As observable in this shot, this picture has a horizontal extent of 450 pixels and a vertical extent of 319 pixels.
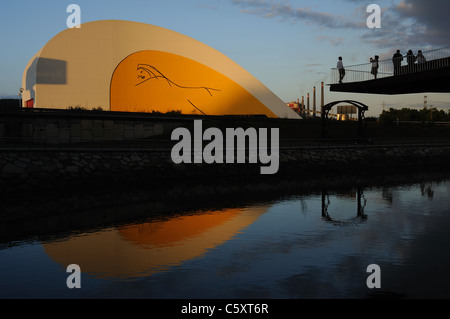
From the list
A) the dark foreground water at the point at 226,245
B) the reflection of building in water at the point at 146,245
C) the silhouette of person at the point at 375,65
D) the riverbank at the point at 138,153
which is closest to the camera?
the dark foreground water at the point at 226,245

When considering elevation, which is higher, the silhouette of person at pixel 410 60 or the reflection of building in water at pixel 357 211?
the silhouette of person at pixel 410 60

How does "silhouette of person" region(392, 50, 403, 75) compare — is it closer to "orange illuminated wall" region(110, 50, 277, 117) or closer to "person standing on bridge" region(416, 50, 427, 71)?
"person standing on bridge" region(416, 50, 427, 71)

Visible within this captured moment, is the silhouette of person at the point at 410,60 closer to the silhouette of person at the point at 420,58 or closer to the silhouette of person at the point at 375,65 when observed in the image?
the silhouette of person at the point at 420,58

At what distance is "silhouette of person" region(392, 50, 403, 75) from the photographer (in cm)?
2991

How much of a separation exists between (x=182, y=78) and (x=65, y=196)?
27575mm

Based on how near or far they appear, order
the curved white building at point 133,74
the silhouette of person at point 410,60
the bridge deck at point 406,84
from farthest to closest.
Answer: the curved white building at point 133,74, the silhouette of person at point 410,60, the bridge deck at point 406,84

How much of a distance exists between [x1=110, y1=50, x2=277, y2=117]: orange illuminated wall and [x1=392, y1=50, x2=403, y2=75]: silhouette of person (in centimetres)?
1904

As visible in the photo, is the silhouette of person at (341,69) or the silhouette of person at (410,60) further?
the silhouette of person at (341,69)

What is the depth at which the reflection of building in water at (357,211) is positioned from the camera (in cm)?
1317

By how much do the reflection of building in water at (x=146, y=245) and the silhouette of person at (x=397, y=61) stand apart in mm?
20425

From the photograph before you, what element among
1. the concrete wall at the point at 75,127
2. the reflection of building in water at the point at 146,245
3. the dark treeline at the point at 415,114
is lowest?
the reflection of building in water at the point at 146,245

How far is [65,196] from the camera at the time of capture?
18672 millimetres

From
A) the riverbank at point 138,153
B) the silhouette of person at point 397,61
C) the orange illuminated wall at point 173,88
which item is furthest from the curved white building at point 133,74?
the silhouette of person at point 397,61
